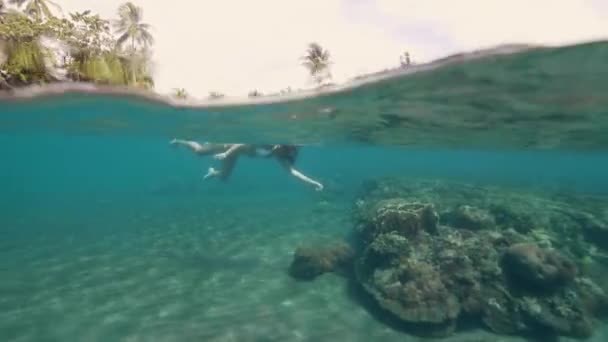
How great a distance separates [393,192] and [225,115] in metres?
10.8

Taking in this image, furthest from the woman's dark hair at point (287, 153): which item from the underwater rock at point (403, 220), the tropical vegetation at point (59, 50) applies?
the tropical vegetation at point (59, 50)

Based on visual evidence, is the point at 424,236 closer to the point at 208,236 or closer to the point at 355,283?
the point at 355,283

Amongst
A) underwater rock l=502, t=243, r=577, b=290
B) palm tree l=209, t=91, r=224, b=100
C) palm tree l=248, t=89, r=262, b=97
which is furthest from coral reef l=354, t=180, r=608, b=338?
palm tree l=209, t=91, r=224, b=100

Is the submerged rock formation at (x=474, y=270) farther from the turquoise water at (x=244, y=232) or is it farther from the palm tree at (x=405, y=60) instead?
the palm tree at (x=405, y=60)

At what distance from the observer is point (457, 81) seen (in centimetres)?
1158

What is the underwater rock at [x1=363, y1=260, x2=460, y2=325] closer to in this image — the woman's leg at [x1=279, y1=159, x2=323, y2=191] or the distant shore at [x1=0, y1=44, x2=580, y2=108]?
the woman's leg at [x1=279, y1=159, x2=323, y2=191]

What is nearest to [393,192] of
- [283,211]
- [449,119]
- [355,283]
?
[449,119]

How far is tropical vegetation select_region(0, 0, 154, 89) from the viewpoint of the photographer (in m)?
8.69

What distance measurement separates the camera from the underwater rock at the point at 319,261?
13.0 meters

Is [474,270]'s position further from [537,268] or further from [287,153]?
[287,153]

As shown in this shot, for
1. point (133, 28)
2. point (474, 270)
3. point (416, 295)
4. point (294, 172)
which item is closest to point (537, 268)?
point (474, 270)

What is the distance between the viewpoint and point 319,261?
1310cm

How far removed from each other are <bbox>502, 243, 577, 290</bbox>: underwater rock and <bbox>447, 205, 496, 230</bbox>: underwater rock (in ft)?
9.57

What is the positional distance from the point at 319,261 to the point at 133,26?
35.8ft
